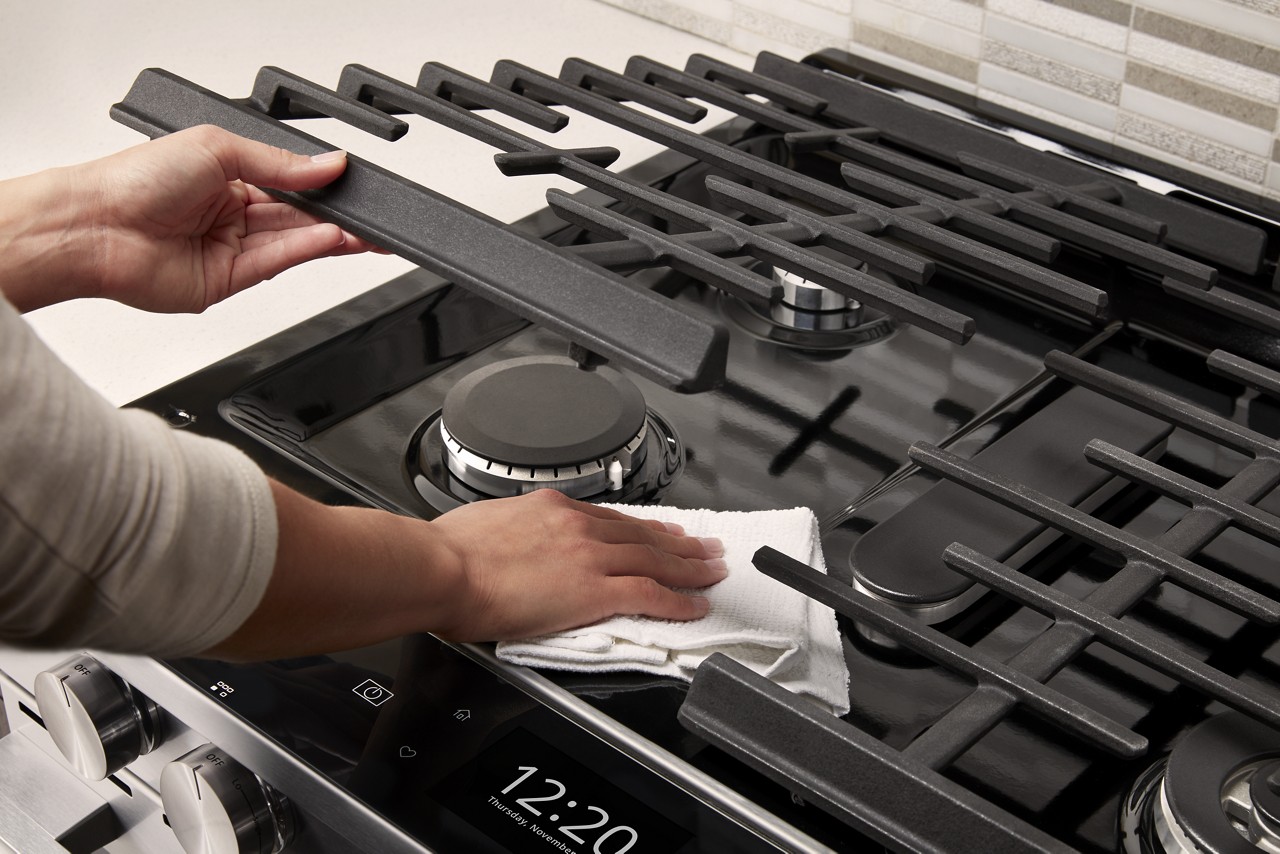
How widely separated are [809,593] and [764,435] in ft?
0.84

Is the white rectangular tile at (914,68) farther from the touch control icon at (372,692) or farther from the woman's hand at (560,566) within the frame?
the touch control icon at (372,692)

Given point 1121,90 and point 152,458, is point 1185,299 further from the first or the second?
point 152,458

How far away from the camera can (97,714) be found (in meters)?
0.75

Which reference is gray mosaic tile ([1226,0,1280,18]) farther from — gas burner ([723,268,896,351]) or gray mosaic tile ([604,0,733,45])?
gray mosaic tile ([604,0,733,45])

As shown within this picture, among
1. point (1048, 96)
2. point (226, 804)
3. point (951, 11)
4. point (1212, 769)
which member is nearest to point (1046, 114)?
point (1048, 96)

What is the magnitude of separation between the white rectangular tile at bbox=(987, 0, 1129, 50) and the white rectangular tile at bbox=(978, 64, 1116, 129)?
0.05 m

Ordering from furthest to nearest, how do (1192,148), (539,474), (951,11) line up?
(951,11) → (1192,148) → (539,474)

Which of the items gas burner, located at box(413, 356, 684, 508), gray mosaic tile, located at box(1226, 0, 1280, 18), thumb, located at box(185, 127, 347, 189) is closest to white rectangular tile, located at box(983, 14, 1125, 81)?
gray mosaic tile, located at box(1226, 0, 1280, 18)

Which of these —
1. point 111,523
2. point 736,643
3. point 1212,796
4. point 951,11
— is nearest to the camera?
point 111,523

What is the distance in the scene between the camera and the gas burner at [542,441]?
32.2 inches

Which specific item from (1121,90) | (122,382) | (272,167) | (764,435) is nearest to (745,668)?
(764,435)

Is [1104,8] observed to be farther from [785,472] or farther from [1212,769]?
[1212,769]

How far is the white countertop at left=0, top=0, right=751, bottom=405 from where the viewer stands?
40.4 inches

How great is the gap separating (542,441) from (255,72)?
758 mm
